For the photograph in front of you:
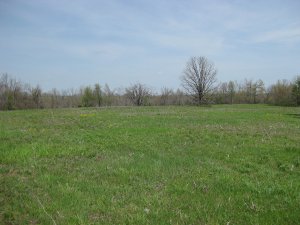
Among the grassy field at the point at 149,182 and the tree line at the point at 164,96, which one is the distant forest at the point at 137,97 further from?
the grassy field at the point at 149,182

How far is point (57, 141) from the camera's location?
10914 mm

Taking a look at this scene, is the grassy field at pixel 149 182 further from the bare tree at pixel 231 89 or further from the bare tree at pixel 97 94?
the bare tree at pixel 231 89

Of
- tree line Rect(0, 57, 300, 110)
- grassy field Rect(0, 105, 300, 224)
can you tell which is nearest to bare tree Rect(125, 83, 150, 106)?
tree line Rect(0, 57, 300, 110)

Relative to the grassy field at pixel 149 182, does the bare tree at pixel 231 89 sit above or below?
above

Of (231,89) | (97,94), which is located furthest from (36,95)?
(231,89)

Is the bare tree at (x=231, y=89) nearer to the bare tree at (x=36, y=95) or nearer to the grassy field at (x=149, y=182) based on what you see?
the bare tree at (x=36, y=95)

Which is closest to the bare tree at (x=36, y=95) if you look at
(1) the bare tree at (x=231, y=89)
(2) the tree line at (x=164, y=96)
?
(2) the tree line at (x=164, y=96)

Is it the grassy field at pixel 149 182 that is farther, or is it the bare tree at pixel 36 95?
the bare tree at pixel 36 95

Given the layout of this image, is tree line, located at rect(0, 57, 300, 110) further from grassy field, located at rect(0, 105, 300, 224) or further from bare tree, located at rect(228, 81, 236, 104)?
grassy field, located at rect(0, 105, 300, 224)

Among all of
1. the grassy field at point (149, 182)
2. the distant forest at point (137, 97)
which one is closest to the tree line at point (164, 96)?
the distant forest at point (137, 97)

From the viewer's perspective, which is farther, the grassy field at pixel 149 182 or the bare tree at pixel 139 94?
the bare tree at pixel 139 94

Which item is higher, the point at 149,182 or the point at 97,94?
the point at 97,94

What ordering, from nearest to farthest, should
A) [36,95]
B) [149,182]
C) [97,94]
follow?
[149,182], [36,95], [97,94]

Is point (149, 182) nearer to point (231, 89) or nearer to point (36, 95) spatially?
point (36, 95)
